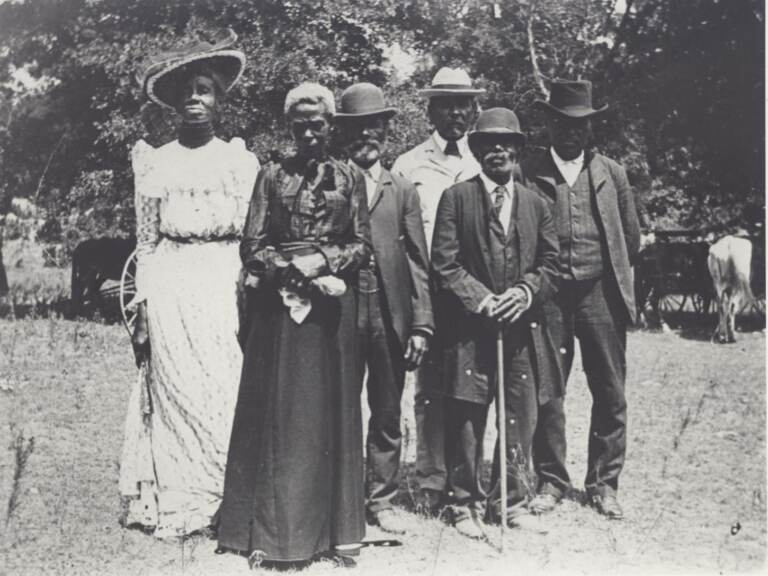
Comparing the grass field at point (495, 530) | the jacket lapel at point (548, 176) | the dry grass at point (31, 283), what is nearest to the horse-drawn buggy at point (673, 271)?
the grass field at point (495, 530)

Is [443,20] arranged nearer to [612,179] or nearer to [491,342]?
[612,179]

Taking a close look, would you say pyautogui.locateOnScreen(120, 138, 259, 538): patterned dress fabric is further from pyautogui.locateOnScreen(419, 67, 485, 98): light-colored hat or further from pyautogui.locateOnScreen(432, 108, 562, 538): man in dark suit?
pyautogui.locateOnScreen(419, 67, 485, 98): light-colored hat

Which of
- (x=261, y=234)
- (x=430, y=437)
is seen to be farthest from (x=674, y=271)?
(x=261, y=234)

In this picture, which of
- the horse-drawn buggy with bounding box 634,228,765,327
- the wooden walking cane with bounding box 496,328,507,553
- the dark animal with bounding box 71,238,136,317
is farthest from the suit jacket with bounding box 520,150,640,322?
the dark animal with bounding box 71,238,136,317

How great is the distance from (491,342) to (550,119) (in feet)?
4.39

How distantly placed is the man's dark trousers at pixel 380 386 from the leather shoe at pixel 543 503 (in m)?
0.74

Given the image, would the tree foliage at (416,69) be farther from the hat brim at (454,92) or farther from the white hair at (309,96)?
the white hair at (309,96)

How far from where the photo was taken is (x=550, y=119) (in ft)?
15.8

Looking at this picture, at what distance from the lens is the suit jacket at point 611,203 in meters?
4.64

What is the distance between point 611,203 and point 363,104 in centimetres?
143

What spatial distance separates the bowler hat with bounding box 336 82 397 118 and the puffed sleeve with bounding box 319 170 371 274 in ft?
2.00

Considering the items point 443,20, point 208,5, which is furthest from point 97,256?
point 443,20

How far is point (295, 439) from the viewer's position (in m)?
3.73

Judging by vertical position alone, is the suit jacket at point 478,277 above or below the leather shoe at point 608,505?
above
